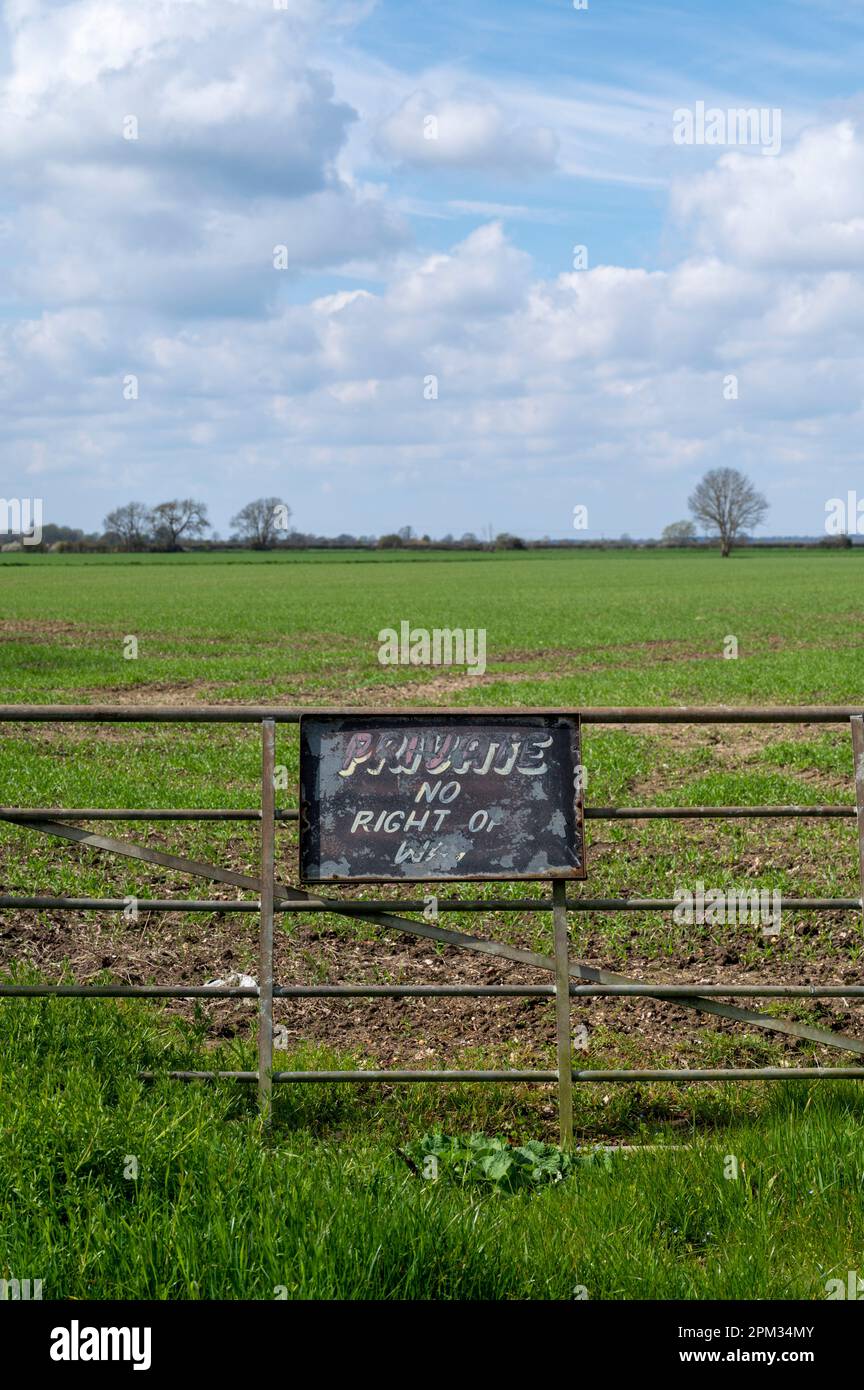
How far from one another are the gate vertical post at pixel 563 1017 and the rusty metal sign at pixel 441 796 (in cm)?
15

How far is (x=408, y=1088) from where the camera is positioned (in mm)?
5434

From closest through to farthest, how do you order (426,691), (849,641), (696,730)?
(696,730), (426,691), (849,641)

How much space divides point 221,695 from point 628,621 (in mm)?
21970

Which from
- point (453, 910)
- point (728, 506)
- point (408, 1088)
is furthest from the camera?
point (728, 506)

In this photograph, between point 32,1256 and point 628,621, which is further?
point 628,621

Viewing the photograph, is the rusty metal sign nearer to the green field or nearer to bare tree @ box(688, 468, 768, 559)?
the green field

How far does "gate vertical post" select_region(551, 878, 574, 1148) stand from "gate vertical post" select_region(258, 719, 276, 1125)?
1.15 meters

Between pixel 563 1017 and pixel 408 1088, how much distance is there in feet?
3.21

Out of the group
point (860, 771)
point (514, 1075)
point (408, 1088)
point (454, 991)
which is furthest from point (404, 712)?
point (860, 771)

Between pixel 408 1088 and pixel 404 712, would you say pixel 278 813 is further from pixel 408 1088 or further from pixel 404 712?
pixel 408 1088

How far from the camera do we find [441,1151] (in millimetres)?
4496

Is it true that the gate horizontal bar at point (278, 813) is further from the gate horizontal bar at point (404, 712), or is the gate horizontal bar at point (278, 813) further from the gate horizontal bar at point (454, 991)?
the gate horizontal bar at point (454, 991)
